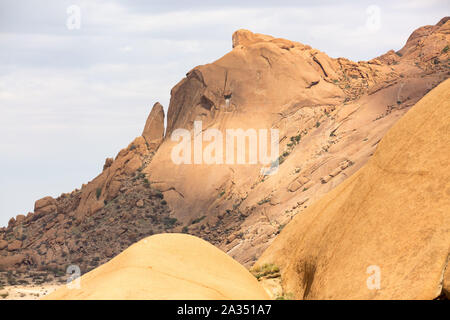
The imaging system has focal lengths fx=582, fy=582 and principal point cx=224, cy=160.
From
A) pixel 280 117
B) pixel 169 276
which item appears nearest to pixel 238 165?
pixel 280 117

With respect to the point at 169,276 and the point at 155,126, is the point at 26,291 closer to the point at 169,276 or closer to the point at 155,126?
the point at 155,126

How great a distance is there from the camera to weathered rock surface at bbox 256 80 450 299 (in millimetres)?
8312

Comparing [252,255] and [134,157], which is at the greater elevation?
[134,157]

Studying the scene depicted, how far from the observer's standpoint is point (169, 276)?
358 inches

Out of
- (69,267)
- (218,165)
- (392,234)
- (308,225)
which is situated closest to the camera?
(392,234)

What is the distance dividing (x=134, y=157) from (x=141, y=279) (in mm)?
41698

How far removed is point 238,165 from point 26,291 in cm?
1768

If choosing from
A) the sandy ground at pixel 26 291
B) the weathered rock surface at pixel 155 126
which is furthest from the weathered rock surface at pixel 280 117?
the sandy ground at pixel 26 291

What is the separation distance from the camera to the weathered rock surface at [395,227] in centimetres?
831

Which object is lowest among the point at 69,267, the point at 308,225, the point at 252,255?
the point at 69,267

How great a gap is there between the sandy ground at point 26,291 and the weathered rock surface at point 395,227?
24196mm
